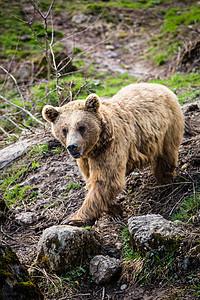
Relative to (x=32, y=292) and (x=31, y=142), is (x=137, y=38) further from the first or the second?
(x=32, y=292)

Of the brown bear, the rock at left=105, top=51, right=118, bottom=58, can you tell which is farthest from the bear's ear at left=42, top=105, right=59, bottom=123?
the rock at left=105, top=51, right=118, bottom=58

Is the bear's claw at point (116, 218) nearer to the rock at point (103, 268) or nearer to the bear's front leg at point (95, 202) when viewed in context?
the bear's front leg at point (95, 202)

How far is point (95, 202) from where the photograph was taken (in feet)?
13.4

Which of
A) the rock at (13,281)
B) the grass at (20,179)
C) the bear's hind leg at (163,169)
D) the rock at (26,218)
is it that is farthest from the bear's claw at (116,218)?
the rock at (13,281)

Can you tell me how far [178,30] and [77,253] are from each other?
12.5 m

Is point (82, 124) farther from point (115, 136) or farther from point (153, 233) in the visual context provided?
point (153, 233)

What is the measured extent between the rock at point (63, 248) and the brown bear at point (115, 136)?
262mm

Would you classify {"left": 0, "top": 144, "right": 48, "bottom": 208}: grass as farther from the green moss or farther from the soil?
the green moss

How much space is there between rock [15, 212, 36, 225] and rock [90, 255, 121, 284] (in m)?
1.68

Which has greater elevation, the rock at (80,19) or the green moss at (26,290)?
the rock at (80,19)

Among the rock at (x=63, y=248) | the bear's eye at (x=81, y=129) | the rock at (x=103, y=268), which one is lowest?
the rock at (x=103, y=268)

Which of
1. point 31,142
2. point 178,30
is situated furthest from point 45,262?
point 178,30

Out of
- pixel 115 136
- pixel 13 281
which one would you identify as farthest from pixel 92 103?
pixel 13 281

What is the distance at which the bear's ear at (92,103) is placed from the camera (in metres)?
4.12
